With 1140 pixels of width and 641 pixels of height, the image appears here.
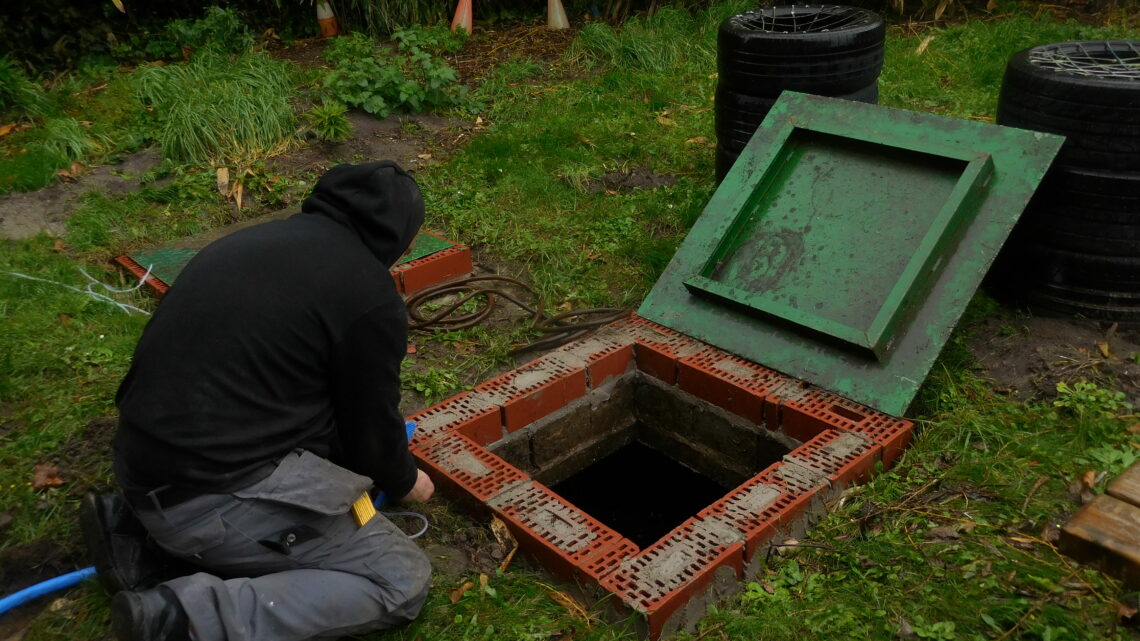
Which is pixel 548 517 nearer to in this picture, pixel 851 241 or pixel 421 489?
pixel 421 489

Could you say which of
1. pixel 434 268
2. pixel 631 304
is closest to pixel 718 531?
pixel 631 304

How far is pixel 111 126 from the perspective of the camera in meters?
7.14

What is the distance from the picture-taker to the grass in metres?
3.04

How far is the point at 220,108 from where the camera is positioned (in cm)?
→ 697

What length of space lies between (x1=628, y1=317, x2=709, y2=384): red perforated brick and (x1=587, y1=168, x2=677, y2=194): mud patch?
2.19m

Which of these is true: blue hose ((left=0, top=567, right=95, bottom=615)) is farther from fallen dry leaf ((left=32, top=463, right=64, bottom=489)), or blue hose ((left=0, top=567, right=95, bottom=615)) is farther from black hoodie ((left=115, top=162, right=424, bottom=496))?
black hoodie ((left=115, top=162, right=424, bottom=496))

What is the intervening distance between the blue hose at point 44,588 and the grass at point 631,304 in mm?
68

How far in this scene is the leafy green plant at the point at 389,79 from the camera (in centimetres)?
758

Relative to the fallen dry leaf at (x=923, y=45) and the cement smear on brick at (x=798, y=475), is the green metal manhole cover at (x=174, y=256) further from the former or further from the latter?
the fallen dry leaf at (x=923, y=45)

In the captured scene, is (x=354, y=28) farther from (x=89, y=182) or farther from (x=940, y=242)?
(x=940, y=242)

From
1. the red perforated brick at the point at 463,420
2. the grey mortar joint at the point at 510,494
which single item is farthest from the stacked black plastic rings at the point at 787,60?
the grey mortar joint at the point at 510,494

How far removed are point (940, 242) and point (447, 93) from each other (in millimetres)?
5189

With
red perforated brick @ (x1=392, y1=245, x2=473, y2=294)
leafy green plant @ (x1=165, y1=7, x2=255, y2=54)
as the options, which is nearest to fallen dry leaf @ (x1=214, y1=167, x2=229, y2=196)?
red perforated brick @ (x1=392, y1=245, x2=473, y2=294)

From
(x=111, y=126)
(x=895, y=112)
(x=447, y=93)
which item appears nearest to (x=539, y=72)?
(x=447, y=93)
